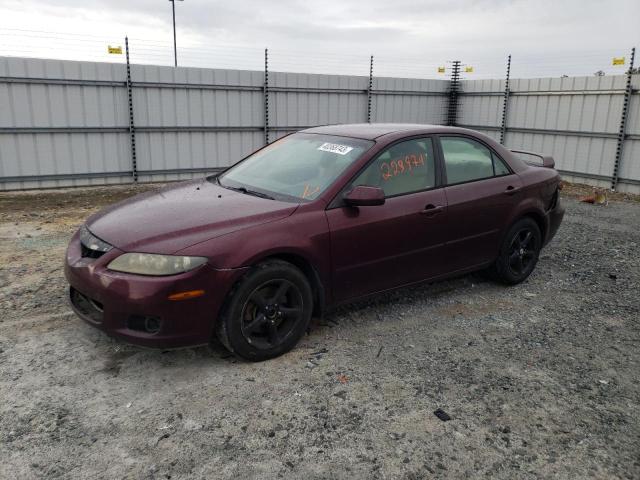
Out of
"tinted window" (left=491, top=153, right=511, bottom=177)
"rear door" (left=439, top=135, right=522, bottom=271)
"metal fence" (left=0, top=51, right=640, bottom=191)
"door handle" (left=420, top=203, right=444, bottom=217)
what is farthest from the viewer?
"metal fence" (left=0, top=51, right=640, bottom=191)

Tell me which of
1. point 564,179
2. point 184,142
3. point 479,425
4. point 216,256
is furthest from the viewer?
point 564,179

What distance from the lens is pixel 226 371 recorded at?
11.8ft

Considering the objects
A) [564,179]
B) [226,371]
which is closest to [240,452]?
[226,371]

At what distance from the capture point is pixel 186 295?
329 cm

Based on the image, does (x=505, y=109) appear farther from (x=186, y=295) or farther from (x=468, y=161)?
(x=186, y=295)

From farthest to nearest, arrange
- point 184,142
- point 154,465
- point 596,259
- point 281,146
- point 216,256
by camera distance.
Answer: point 184,142 → point 596,259 → point 281,146 → point 216,256 → point 154,465

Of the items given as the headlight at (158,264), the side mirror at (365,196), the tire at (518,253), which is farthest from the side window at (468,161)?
the headlight at (158,264)

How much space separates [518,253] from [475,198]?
0.95 m

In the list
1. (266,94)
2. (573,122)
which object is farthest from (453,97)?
(266,94)

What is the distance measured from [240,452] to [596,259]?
5191 millimetres

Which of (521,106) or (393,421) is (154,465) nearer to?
(393,421)

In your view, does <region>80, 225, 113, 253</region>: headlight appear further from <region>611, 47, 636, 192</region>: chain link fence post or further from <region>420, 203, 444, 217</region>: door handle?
<region>611, 47, 636, 192</region>: chain link fence post

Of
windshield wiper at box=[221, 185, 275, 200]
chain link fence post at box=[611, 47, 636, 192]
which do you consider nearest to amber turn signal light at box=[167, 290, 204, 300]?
windshield wiper at box=[221, 185, 275, 200]

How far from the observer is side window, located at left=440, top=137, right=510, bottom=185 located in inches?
186
